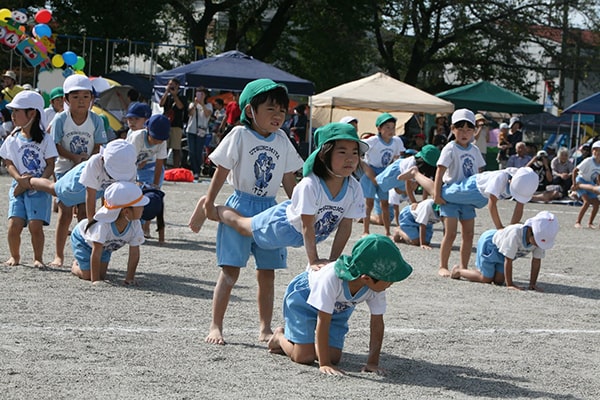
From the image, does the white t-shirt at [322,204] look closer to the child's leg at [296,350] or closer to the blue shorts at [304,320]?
the blue shorts at [304,320]

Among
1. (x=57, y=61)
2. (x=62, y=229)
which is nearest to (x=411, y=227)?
(x=62, y=229)

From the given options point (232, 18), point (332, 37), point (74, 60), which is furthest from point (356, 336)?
point (332, 37)

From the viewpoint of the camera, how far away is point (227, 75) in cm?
2295

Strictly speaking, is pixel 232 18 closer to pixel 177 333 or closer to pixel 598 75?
pixel 598 75

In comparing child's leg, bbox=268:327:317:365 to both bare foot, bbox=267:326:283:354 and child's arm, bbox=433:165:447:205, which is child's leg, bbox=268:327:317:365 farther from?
child's arm, bbox=433:165:447:205

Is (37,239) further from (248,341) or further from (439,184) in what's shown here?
(439,184)

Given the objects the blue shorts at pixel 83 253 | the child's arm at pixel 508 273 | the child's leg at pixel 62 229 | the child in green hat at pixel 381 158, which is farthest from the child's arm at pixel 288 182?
the child in green hat at pixel 381 158

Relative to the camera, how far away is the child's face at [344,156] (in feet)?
18.8

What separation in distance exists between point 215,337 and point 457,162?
14.6 feet

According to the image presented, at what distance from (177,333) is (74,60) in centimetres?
1702

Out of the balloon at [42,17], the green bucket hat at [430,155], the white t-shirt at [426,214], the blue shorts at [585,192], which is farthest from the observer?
the balloon at [42,17]

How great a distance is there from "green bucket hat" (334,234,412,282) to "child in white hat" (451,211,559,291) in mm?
4202

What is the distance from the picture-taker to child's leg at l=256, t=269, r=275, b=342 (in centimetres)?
642

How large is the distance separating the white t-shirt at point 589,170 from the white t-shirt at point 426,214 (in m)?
6.22
